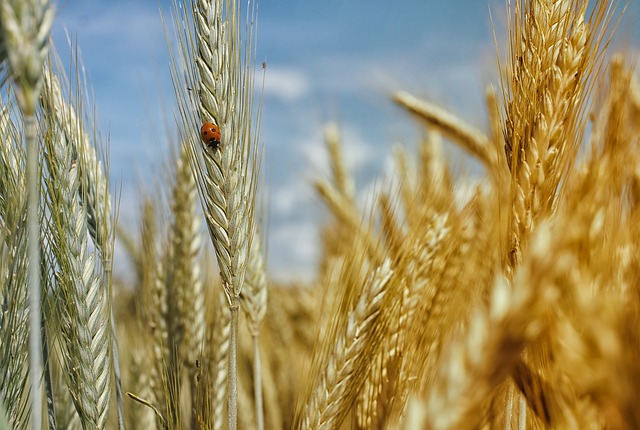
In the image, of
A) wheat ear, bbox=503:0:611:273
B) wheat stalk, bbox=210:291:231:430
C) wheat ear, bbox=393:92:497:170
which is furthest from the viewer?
wheat ear, bbox=393:92:497:170

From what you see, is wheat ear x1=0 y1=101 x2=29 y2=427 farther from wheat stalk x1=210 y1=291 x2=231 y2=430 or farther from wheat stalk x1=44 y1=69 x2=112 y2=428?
wheat stalk x1=210 y1=291 x2=231 y2=430

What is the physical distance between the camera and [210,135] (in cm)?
116

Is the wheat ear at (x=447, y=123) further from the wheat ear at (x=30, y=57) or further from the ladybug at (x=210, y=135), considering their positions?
the wheat ear at (x=30, y=57)

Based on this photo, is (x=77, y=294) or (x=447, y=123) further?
(x=447, y=123)

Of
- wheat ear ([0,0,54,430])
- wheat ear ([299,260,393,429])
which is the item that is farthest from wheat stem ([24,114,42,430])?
wheat ear ([299,260,393,429])

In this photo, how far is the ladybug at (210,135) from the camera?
45.6 inches

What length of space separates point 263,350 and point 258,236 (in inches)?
51.2

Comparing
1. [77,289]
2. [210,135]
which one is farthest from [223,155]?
[77,289]

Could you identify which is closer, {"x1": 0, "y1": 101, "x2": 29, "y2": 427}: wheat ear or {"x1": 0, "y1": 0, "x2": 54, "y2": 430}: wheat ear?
{"x1": 0, "y1": 0, "x2": 54, "y2": 430}: wheat ear

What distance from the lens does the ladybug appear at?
1.16m

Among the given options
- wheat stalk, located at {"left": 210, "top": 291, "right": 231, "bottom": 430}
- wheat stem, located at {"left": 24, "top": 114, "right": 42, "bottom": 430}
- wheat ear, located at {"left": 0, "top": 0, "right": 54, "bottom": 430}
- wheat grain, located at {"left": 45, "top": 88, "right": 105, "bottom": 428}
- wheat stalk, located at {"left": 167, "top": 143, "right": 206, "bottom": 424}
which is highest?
wheat ear, located at {"left": 0, "top": 0, "right": 54, "bottom": 430}

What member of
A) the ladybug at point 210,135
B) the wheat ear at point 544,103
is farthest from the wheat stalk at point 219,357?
the wheat ear at point 544,103

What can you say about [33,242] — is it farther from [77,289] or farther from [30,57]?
[77,289]

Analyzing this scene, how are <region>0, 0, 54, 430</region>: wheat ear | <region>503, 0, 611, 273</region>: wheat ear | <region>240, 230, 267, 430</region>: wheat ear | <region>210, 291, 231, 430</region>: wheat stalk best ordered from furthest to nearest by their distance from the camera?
<region>210, 291, 231, 430</region>: wheat stalk
<region>240, 230, 267, 430</region>: wheat ear
<region>503, 0, 611, 273</region>: wheat ear
<region>0, 0, 54, 430</region>: wheat ear
